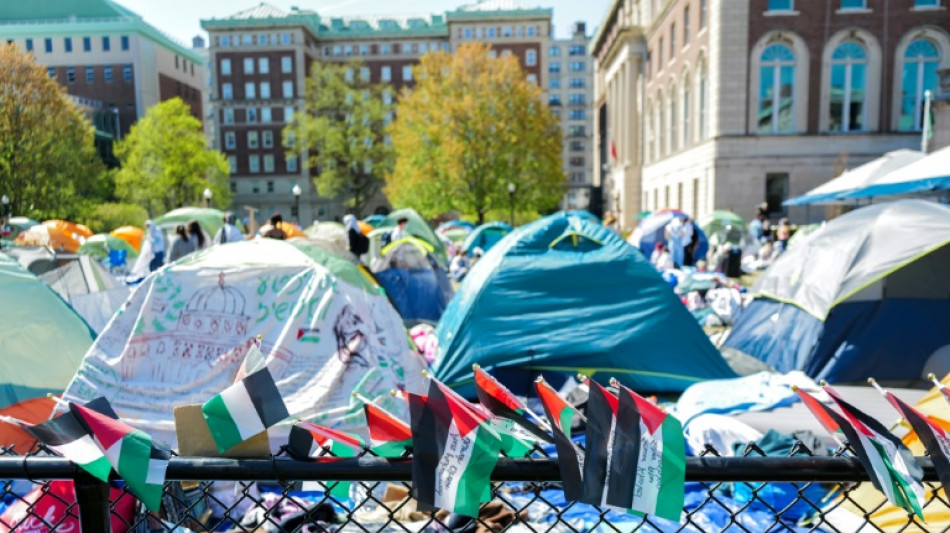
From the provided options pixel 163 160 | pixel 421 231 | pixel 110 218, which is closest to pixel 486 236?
pixel 421 231

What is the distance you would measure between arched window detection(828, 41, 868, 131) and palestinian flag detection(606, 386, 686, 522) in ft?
92.9

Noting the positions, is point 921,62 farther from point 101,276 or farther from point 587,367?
point 101,276

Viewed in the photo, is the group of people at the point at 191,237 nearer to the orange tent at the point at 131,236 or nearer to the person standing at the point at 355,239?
the person standing at the point at 355,239

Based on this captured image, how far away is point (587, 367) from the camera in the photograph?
21.2ft

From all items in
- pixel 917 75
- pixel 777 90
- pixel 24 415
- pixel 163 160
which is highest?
pixel 917 75

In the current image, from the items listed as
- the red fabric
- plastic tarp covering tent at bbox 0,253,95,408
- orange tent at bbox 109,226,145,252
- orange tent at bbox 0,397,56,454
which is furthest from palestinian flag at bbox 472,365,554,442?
orange tent at bbox 109,226,145,252

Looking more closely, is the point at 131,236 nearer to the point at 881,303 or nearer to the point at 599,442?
the point at 881,303

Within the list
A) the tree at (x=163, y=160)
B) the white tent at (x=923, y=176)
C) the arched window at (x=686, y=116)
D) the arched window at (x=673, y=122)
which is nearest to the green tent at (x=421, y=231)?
the white tent at (x=923, y=176)

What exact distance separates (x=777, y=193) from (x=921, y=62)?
21.8 feet

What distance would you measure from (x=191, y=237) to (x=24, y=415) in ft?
31.6

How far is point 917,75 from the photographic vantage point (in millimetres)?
25484

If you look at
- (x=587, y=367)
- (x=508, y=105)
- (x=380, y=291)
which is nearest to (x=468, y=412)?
(x=380, y=291)

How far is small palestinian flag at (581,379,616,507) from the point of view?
5.39 feet

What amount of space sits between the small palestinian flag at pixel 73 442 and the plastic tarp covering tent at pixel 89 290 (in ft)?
20.5
